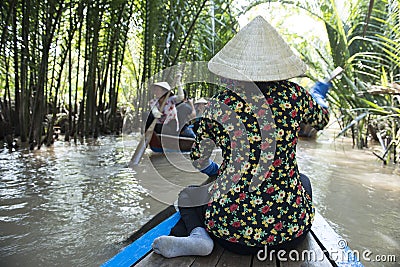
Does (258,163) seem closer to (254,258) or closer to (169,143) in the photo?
(254,258)

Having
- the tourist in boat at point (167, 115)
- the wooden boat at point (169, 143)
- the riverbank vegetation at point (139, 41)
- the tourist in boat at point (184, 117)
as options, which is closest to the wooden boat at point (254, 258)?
the riverbank vegetation at point (139, 41)

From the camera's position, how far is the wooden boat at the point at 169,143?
6.14m

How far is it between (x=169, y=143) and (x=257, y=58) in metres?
4.69

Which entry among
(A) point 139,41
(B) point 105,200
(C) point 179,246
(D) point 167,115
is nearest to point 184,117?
(D) point 167,115

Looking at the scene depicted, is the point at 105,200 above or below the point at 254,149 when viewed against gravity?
below

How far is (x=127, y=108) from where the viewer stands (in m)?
10.8

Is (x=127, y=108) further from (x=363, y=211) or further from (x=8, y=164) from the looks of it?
(x=363, y=211)

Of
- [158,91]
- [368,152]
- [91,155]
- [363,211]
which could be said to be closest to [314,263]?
[363,211]

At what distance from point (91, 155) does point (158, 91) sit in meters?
1.42

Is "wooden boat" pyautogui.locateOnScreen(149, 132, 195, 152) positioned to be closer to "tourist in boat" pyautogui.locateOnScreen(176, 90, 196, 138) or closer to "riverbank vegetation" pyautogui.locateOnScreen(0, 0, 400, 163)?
"tourist in boat" pyautogui.locateOnScreen(176, 90, 196, 138)

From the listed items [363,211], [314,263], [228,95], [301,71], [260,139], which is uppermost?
[301,71]

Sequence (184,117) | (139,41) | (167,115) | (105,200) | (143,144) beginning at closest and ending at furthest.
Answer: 1. (105,200)
2. (143,144)
3. (167,115)
4. (184,117)
5. (139,41)

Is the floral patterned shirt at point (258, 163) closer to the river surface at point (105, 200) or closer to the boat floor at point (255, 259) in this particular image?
the boat floor at point (255, 259)

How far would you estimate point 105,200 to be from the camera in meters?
3.74
